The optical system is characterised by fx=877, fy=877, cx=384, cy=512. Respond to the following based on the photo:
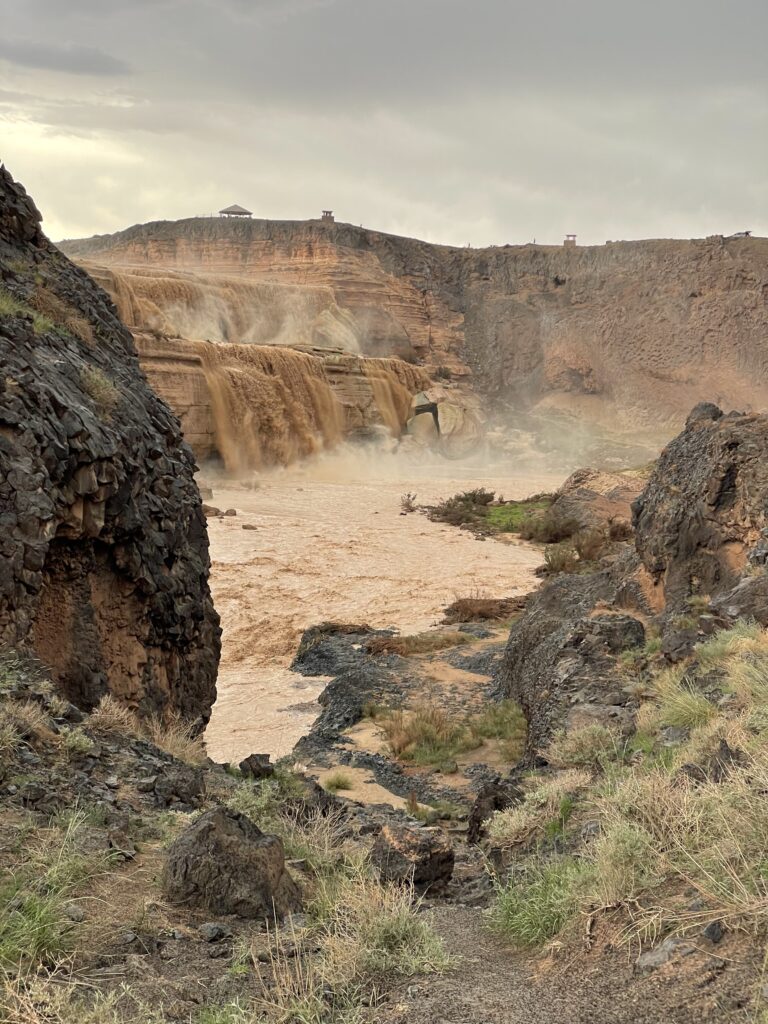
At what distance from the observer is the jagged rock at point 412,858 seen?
4047 millimetres

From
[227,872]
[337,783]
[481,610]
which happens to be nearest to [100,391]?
[337,783]

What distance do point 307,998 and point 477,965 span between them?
0.66 m

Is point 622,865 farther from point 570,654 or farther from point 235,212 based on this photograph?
point 235,212

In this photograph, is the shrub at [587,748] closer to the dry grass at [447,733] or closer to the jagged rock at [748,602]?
the jagged rock at [748,602]

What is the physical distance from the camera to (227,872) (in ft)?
10.8

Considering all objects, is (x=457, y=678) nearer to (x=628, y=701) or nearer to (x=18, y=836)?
(x=628, y=701)

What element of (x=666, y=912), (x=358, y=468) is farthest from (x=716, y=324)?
(x=666, y=912)

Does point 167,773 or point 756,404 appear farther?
point 756,404

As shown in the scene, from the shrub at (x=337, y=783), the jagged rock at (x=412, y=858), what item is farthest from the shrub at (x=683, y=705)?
the shrub at (x=337, y=783)

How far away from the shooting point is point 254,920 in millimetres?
3223

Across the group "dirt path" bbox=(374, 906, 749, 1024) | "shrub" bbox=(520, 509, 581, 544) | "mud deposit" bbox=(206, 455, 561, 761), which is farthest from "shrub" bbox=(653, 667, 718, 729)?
"shrub" bbox=(520, 509, 581, 544)

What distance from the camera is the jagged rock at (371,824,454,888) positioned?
4047mm

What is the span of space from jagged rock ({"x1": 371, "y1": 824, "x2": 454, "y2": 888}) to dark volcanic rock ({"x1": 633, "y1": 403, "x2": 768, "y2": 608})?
3651mm

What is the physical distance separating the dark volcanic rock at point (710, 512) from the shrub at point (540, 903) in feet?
13.3
